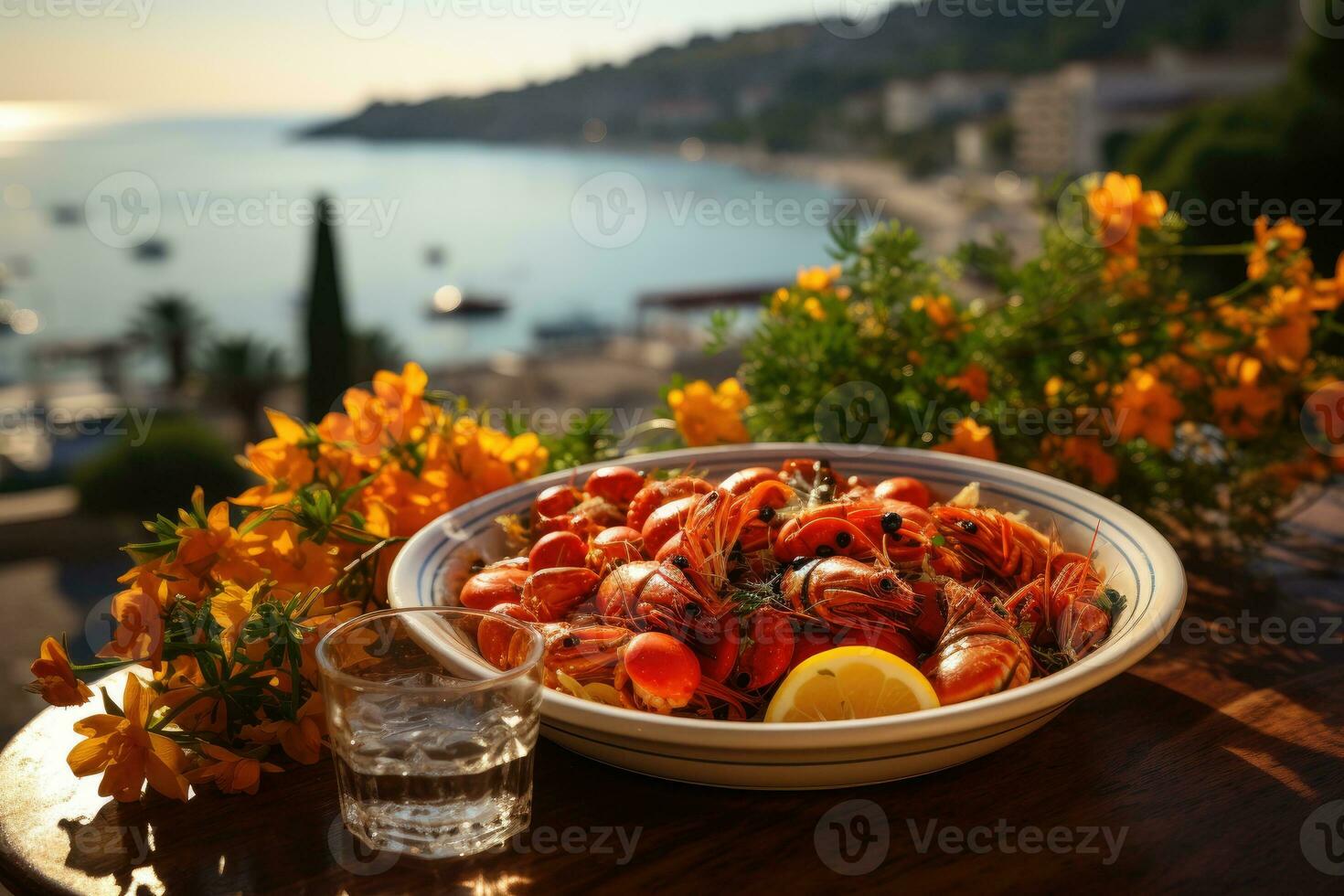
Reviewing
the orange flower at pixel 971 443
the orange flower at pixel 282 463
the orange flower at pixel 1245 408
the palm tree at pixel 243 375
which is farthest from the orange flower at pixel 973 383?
the palm tree at pixel 243 375

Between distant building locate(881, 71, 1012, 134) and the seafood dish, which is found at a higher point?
distant building locate(881, 71, 1012, 134)

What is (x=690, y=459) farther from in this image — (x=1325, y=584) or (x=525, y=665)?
(x=1325, y=584)

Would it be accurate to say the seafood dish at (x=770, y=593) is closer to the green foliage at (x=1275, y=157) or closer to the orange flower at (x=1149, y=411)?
the orange flower at (x=1149, y=411)

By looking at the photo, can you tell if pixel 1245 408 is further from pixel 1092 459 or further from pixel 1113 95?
pixel 1113 95

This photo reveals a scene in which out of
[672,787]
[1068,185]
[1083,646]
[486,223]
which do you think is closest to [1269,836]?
[1083,646]

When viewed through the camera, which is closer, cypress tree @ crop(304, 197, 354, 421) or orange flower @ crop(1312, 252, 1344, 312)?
orange flower @ crop(1312, 252, 1344, 312)

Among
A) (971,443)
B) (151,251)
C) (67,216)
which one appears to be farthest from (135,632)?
(67,216)

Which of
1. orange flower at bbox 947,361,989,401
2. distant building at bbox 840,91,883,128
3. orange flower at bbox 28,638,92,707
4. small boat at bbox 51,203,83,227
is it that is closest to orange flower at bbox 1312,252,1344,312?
orange flower at bbox 947,361,989,401

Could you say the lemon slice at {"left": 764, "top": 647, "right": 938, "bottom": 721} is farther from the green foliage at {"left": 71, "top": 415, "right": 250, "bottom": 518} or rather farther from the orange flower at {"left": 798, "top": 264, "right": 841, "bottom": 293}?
the green foliage at {"left": 71, "top": 415, "right": 250, "bottom": 518}
